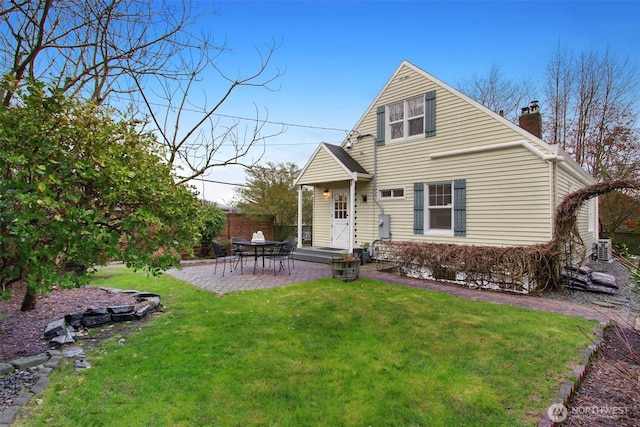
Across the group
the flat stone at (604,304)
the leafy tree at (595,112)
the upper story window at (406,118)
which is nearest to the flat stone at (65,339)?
the flat stone at (604,304)

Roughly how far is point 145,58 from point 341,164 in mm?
7246

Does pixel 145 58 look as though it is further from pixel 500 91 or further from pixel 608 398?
pixel 500 91

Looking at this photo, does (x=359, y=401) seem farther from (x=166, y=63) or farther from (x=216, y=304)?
(x=166, y=63)

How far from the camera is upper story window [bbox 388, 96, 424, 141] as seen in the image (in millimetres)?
10156

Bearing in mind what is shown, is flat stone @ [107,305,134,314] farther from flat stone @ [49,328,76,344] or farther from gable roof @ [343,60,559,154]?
gable roof @ [343,60,559,154]

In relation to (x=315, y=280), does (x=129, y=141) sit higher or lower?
higher

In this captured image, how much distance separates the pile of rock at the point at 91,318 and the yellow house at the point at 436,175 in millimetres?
7131

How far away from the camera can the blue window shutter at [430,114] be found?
31.6 ft

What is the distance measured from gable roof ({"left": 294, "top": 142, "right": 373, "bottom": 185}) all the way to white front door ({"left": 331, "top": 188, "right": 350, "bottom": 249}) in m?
1.06

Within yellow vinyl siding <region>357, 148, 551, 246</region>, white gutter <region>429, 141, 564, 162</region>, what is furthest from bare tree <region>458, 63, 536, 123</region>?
yellow vinyl siding <region>357, 148, 551, 246</region>

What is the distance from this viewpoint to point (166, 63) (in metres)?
4.29

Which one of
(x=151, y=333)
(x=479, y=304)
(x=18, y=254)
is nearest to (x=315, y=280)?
(x=479, y=304)

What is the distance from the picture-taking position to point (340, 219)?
1198 centimetres

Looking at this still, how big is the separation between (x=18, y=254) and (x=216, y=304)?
3218mm
